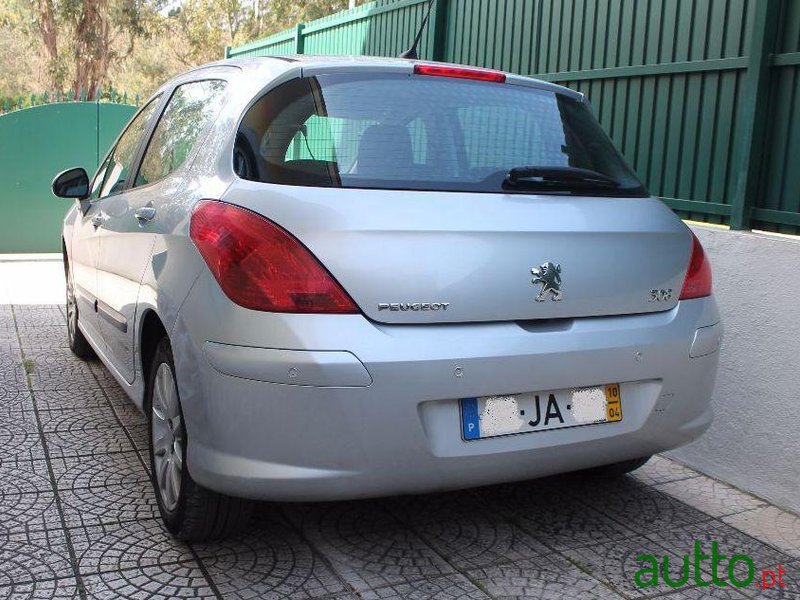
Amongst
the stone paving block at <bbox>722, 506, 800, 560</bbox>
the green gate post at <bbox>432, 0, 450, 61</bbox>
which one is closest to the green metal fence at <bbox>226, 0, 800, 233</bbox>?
the green gate post at <bbox>432, 0, 450, 61</bbox>

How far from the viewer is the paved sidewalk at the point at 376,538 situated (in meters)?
3.10

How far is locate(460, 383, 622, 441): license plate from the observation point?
2.91 metres

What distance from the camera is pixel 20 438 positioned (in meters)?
4.48

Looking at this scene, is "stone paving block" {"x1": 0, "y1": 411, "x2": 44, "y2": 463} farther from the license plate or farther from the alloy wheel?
the license plate

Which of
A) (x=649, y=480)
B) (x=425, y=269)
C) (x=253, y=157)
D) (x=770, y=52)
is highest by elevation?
(x=770, y=52)

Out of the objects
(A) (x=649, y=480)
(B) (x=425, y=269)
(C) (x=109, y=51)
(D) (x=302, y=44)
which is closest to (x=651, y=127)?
(A) (x=649, y=480)

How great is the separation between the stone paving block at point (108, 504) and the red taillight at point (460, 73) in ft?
6.37

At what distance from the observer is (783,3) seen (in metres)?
4.27

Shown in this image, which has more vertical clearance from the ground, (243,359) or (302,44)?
(302,44)

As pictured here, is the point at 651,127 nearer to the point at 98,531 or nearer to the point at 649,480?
the point at 649,480

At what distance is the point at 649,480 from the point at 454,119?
77.5 inches

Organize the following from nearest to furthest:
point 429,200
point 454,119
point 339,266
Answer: point 339,266, point 429,200, point 454,119

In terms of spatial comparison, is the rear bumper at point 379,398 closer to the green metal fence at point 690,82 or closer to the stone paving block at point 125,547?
the stone paving block at point 125,547

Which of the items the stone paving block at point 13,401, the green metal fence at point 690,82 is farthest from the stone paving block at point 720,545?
the stone paving block at point 13,401
